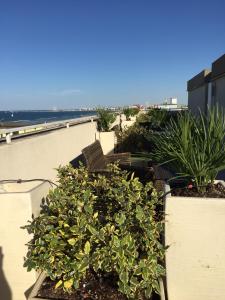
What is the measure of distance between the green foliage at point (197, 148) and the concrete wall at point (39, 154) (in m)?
1.38

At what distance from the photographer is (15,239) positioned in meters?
2.22

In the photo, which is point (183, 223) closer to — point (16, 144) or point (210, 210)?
point (210, 210)

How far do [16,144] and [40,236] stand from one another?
1.49 meters

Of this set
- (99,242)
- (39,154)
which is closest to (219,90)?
(39,154)

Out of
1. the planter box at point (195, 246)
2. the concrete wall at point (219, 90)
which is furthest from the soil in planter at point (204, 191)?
the concrete wall at point (219, 90)

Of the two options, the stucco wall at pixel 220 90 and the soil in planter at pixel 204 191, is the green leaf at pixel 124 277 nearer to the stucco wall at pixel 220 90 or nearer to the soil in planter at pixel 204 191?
the soil in planter at pixel 204 191

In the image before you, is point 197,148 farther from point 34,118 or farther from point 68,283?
point 34,118

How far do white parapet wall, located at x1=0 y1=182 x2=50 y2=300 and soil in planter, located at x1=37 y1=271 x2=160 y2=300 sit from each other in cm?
25

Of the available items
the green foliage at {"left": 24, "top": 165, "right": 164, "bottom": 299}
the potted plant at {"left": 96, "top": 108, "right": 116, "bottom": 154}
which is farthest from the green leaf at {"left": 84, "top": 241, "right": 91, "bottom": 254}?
the potted plant at {"left": 96, "top": 108, "right": 116, "bottom": 154}

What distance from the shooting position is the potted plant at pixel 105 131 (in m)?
8.42

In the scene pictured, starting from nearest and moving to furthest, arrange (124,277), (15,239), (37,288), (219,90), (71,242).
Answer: (124,277) < (71,242) < (37,288) < (15,239) < (219,90)

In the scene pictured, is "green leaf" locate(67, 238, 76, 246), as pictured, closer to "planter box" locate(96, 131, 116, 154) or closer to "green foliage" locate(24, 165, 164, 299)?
"green foliage" locate(24, 165, 164, 299)

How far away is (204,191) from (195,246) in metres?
0.49

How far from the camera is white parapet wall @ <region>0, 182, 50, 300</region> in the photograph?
218 cm
